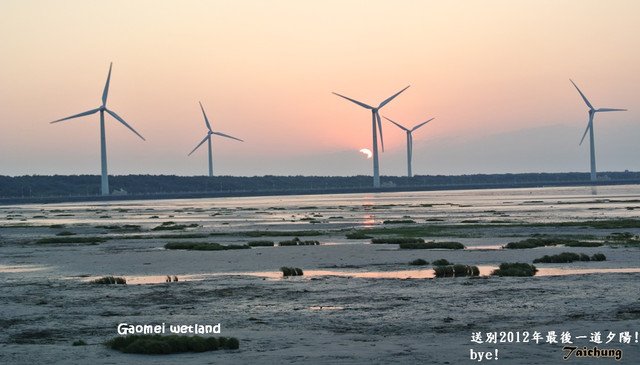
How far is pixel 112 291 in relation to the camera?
37250 millimetres

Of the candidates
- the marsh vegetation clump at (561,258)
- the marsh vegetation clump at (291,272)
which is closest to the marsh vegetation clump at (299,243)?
the marsh vegetation clump at (561,258)

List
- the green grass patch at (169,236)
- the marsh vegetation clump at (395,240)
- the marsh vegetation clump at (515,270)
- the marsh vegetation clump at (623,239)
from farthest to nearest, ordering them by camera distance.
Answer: the green grass patch at (169,236) → the marsh vegetation clump at (395,240) → the marsh vegetation clump at (623,239) → the marsh vegetation clump at (515,270)

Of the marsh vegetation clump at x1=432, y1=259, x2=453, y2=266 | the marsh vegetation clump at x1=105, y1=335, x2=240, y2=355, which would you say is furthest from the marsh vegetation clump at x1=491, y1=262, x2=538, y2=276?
the marsh vegetation clump at x1=105, y1=335, x2=240, y2=355

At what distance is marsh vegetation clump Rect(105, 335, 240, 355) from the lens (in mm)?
23672

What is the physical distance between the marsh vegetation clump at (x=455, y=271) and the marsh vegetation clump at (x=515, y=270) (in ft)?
2.78

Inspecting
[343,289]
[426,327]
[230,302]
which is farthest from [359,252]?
[426,327]

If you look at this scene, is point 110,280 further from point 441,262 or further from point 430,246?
point 430,246

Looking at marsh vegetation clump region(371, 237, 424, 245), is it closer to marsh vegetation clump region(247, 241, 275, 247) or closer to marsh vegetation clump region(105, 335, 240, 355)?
marsh vegetation clump region(247, 241, 275, 247)

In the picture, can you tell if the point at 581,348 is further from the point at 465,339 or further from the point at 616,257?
the point at 616,257

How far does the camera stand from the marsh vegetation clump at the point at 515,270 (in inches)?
1570

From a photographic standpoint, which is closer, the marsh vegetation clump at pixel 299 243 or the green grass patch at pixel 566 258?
the green grass patch at pixel 566 258

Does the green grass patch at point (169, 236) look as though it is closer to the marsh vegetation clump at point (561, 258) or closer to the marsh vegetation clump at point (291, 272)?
the marsh vegetation clump at point (291, 272)

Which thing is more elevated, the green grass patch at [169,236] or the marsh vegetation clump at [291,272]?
the green grass patch at [169,236]

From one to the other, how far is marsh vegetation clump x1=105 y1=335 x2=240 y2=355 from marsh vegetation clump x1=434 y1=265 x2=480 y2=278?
1736 centimetres
